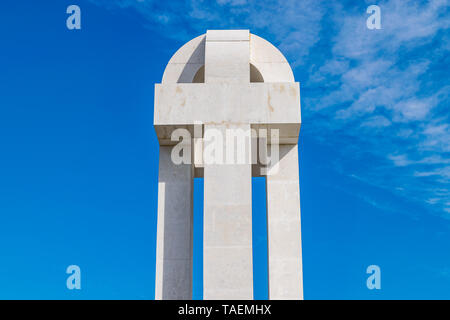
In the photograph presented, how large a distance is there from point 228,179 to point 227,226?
5.50 ft

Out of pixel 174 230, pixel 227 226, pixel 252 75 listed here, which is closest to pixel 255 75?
pixel 252 75

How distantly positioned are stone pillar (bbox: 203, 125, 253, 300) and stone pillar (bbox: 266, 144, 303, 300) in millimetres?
1557

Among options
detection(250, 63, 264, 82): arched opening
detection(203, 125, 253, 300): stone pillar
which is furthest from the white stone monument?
detection(250, 63, 264, 82): arched opening

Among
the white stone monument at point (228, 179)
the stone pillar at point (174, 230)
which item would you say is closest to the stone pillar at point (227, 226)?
the white stone monument at point (228, 179)

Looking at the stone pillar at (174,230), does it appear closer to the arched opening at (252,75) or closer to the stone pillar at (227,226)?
the stone pillar at (227,226)

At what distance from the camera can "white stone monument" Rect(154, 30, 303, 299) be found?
17578 mm

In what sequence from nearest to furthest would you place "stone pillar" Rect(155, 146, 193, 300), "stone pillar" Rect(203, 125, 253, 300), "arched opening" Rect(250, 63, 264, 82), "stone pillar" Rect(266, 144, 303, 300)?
"stone pillar" Rect(203, 125, 253, 300) < "stone pillar" Rect(266, 144, 303, 300) < "stone pillar" Rect(155, 146, 193, 300) < "arched opening" Rect(250, 63, 264, 82)

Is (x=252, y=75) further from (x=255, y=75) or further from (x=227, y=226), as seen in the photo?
(x=227, y=226)

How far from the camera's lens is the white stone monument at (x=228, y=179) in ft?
57.7

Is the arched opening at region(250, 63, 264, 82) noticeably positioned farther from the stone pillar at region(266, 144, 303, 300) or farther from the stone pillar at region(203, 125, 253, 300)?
the stone pillar at region(266, 144, 303, 300)

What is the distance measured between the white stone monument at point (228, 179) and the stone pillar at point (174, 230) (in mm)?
37
